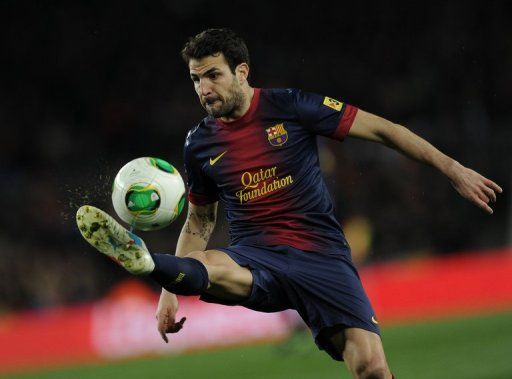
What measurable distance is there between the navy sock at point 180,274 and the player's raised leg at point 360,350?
0.98 metres

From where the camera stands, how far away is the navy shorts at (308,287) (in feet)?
17.5

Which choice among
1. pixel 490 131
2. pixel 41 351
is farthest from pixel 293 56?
pixel 41 351

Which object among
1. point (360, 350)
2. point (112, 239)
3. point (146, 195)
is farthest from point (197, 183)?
point (360, 350)

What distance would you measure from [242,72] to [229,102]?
0.21 m

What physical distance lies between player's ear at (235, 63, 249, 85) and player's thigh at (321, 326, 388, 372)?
4.83 feet

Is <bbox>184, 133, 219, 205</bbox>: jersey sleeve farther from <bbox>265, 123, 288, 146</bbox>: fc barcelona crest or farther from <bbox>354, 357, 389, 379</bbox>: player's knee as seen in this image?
<bbox>354, 357, 389, 379</bbox>: player's knee

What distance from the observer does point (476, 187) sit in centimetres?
502

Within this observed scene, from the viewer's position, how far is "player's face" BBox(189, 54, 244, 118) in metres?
5.31

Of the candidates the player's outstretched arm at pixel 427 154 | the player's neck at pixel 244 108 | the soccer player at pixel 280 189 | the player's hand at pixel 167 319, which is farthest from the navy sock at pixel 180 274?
the player's outstretched arm at pixel 427 154

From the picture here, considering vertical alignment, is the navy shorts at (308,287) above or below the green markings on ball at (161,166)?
below

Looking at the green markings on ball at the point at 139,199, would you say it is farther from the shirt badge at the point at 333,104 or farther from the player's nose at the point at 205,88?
the shirt badge at the point at 333,104

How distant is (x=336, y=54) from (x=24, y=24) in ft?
16.8

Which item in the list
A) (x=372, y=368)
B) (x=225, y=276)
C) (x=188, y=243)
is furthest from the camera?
(x=188, y=243)

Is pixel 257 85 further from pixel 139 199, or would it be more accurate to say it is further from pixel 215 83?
pixel 139 199
